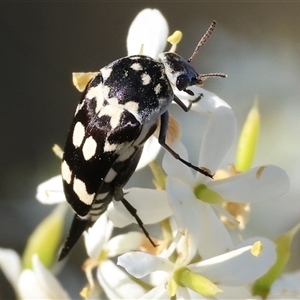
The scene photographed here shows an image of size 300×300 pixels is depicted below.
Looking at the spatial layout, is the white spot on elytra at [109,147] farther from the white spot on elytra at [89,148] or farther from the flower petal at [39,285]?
the flower petal at [39,285]

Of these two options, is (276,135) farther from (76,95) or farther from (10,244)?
(10,244)

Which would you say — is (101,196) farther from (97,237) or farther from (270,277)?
(270,277)

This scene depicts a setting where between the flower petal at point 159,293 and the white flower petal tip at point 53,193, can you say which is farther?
the white flower petal tip at point 53,193

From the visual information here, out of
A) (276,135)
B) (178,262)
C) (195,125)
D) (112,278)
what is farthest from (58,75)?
(178,262)

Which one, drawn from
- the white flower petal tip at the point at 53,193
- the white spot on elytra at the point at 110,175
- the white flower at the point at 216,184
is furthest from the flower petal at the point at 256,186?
the white flower petal tip at the point at 53,193

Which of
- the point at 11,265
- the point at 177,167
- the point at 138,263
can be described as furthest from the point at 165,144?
the point at 11,265

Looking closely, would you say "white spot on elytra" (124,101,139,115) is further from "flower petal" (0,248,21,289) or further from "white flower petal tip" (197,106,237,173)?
"flower petal" (0,248,21,289)
